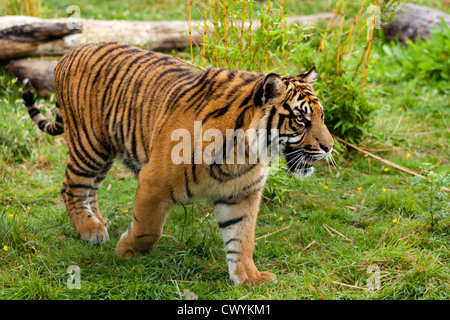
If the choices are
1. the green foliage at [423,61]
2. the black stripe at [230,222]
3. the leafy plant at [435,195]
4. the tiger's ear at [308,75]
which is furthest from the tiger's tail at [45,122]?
the green foliage at [423,61]

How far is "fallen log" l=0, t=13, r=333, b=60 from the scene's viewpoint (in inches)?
245

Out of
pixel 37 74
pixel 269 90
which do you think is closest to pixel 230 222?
pixel 269 90

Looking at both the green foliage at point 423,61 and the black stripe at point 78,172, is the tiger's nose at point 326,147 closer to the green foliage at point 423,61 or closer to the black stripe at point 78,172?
the black stripe at point 78,172

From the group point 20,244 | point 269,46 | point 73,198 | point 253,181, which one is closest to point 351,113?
point 269,46

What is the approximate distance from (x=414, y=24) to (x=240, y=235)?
5587 millimetres

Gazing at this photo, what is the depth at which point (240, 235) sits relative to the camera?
3324mm

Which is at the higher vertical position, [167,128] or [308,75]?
[308,75]

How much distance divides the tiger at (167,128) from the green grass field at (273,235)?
7.8 inches

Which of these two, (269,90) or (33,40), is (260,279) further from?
(33,40)

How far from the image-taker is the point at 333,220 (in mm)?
4047

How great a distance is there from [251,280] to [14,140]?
2938 mm

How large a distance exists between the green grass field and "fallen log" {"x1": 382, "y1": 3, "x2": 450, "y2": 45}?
2.45m

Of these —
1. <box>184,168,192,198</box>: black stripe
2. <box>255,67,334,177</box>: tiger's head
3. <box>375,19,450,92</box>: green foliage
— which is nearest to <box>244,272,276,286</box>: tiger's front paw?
<box>184,168,192,198</box>: black stripe

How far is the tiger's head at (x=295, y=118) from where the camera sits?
2975mm
